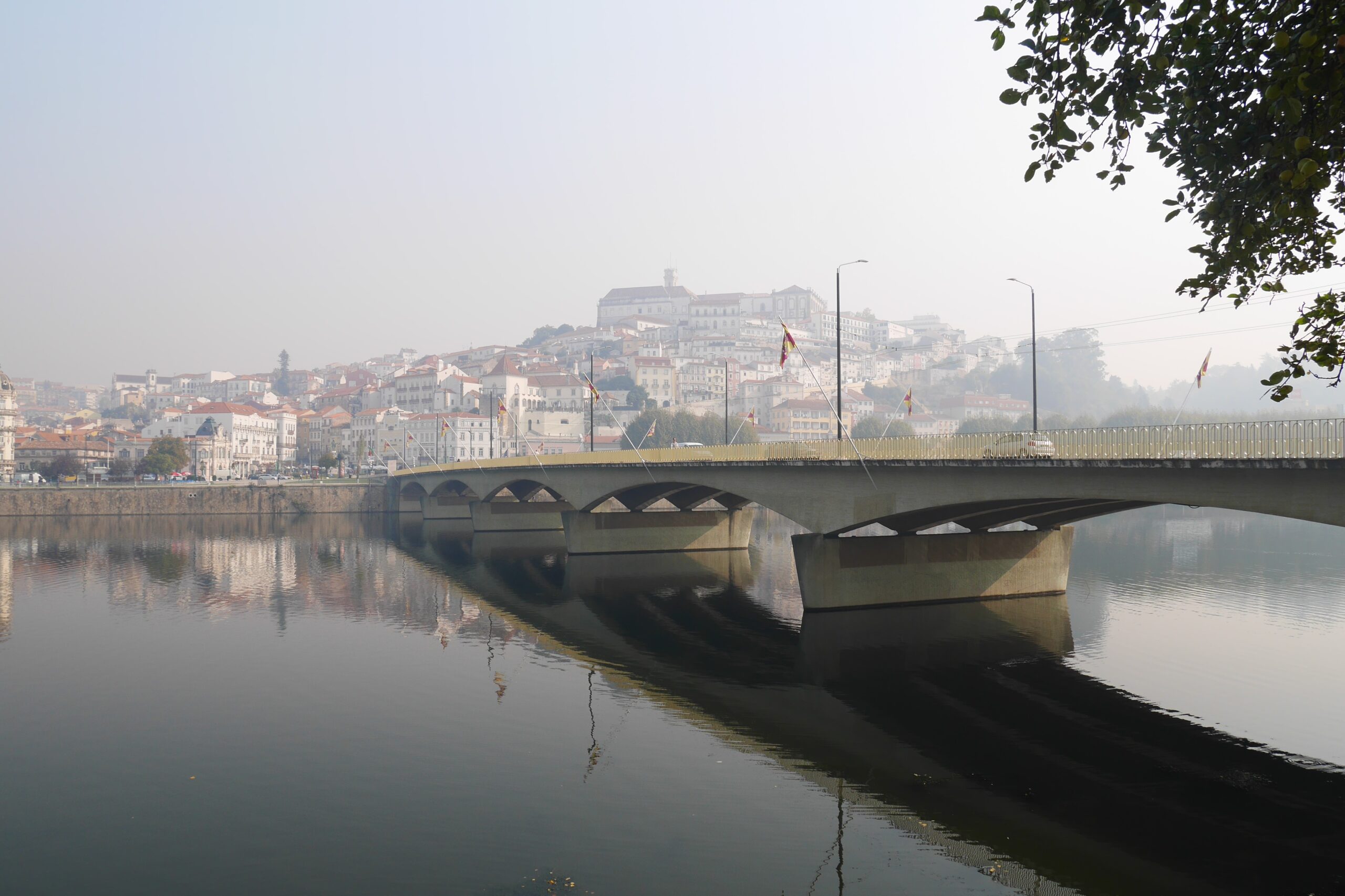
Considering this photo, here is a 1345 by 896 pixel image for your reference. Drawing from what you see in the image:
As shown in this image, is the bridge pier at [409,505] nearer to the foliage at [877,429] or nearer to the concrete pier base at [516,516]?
the concrete pier base at [516,516]

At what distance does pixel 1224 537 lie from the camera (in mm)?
73938

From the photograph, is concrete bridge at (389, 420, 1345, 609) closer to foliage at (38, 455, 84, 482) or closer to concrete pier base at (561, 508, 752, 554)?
concrete pier base at (561, 508, 752, 554)

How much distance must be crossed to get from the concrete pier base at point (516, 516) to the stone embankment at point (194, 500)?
141ft

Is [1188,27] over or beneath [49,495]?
over

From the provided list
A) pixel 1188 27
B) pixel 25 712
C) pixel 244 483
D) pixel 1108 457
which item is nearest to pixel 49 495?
pixel 244 483

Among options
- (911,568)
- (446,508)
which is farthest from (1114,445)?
(446,508)

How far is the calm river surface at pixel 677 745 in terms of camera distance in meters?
16.0

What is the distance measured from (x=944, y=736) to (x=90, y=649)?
28805 millimetres

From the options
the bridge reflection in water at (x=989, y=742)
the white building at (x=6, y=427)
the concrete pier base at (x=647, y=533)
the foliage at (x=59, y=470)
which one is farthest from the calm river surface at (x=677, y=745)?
the white building at (x=6, y=427)

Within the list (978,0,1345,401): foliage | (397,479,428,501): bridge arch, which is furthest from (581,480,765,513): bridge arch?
(397,479,428,501): bridge arch

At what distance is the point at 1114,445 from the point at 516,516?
66.4 metres

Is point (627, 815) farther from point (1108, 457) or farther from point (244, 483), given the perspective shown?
point (244, 483)

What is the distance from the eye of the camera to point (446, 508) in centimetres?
10800

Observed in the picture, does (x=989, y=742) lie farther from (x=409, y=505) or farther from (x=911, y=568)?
(x=409, y=505)
